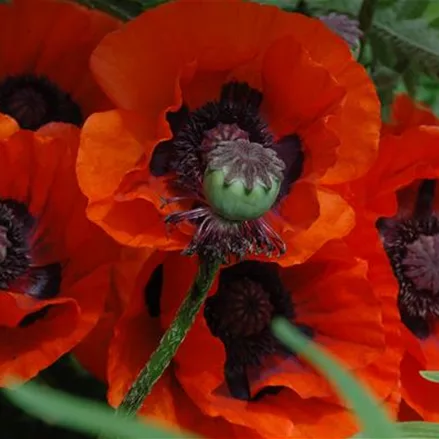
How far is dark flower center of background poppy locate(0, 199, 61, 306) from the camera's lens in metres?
0.52

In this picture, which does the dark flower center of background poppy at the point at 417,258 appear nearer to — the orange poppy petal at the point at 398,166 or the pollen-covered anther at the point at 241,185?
the orange poppy petal at the point at 398,166

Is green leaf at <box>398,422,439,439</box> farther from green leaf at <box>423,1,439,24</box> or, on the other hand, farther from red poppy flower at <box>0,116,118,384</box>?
green leaf at <box>423,1,439,24</box>

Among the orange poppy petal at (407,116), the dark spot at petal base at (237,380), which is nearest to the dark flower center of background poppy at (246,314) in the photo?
the dark spot at petal base at (237,380)

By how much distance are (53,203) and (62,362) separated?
5.0 inches

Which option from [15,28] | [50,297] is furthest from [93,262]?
[15,28]

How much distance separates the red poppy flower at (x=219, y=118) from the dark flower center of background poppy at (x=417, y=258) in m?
0.11

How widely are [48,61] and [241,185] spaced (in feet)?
0.70

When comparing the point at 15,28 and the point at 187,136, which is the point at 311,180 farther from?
the point at 15,28

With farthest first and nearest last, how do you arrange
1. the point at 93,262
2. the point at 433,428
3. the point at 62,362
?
the point at 62,362, the point at 93,262, the point at 433,428

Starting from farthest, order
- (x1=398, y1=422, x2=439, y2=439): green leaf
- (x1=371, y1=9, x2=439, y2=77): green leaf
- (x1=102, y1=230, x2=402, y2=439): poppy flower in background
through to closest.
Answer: (x1=371, y1=9, x2=439, y2=77): green leaf, (x1=102, y1=230, x2=402, y2=439): poppy flower in background, (x1=398, y1=422, x2=439, y2=439): green leaf

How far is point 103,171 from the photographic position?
0.47 m

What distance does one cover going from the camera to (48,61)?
1.88ft

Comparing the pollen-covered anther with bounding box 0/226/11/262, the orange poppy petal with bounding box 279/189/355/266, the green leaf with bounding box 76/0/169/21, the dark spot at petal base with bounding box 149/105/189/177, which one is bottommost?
the pollen-covered anther with bounding box 0/226/11/262

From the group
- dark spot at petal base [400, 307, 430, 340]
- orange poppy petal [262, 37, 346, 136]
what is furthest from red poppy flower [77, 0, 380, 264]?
dark spot at petal base [400, 307, 430, 340]
